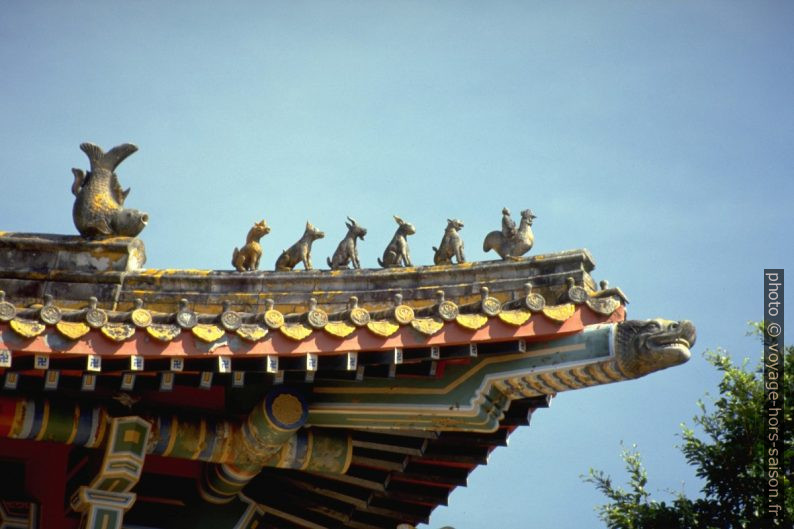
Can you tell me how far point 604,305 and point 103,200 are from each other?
15.5ft

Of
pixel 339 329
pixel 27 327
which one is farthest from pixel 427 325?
pixel 27 327

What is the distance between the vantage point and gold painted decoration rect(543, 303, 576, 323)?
36.1 ft

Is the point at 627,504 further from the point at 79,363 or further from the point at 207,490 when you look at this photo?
the point at 79,363

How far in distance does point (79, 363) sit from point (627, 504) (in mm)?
5927

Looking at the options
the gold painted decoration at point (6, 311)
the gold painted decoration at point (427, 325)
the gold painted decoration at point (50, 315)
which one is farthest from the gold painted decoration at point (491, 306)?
the gold painted decoration at point (6, 311)

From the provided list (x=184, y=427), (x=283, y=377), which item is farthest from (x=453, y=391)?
(x=184, y=427)

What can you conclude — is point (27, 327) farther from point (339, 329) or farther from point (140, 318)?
point (339, 329)

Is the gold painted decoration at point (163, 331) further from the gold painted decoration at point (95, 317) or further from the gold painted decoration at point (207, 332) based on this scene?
the gold painted decoration at point (95, 317)

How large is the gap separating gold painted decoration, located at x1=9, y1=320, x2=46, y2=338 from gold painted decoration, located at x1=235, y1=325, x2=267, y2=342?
153 centimetres

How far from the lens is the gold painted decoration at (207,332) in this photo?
1062 cm

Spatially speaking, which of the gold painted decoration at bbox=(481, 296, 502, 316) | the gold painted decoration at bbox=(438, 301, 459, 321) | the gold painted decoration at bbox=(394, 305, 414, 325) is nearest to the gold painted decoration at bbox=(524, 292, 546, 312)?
the gold painted decoration at bbox=(481, 296, 502, 316)

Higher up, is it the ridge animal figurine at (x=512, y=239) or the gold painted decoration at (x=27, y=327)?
the ridge animal figurine at (x=512, y=239)

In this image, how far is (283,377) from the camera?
11.4m

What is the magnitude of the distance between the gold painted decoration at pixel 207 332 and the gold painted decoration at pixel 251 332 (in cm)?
14
